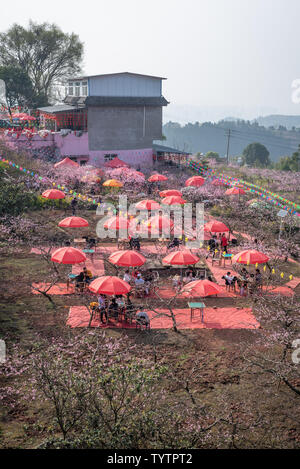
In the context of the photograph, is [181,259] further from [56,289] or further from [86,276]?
[56,289]

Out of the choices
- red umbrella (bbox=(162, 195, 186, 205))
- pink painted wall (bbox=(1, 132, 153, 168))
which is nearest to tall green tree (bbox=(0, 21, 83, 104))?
pink painted wall (bbox=(1, 132, 153, 168))

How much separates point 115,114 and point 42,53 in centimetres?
2375

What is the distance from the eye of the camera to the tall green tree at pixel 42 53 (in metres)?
58.2

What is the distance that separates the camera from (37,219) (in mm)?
28844

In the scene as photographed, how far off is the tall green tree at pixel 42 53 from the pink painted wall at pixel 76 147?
21.4 meters

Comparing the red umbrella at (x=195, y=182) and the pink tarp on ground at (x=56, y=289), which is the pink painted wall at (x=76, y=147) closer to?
the red umbrella at (x=195, y=182)

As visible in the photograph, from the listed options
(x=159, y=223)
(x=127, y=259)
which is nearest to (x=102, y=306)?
(x=127, y=259)

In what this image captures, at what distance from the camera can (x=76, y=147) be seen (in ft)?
138

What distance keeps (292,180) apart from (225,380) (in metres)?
37.4

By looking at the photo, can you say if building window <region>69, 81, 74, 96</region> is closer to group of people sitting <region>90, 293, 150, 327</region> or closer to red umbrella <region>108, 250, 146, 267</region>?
red umbrella <region>108, 250, 146, 267</region>

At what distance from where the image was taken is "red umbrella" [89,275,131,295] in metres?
15.6

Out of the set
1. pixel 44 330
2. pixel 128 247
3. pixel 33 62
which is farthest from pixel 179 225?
pixel 33 62

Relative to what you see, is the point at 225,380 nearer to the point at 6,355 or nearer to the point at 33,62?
the point at 6,355

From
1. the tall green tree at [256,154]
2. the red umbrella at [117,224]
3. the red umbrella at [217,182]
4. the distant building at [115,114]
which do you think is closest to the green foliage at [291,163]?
the tall green tree at [256,154]
